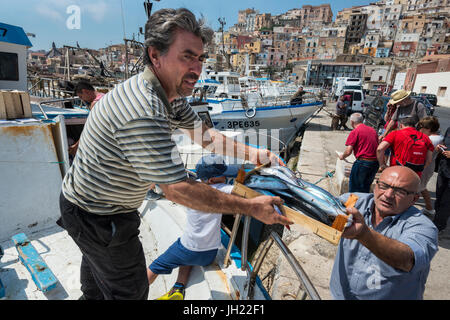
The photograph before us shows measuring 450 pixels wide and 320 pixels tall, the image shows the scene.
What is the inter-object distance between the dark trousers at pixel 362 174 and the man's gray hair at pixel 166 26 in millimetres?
4181

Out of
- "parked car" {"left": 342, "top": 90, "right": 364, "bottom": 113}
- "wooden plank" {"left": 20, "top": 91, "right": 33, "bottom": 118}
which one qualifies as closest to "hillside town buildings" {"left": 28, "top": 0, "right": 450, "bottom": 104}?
"parked car" {"left": 342, "top": 90, "right": 364, "bottom": 113}

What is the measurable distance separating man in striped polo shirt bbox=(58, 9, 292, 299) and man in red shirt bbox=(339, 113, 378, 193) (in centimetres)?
384

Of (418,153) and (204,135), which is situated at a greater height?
(204,135)

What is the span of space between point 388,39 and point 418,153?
104 m

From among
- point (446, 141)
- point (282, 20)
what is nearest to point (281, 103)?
point (446, 141)

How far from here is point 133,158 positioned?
1155 millimetres

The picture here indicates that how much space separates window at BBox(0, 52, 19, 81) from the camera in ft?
17.7

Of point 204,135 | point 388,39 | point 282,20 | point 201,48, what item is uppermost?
point 282,20

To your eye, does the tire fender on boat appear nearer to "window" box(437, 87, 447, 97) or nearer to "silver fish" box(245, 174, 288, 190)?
"silver fish" box(245, 174, 288, 190)

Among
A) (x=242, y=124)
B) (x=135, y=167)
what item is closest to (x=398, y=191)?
(x=135, y=167)

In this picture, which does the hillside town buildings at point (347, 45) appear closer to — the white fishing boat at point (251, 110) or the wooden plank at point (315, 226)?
the white fishing boat at point (251, 110)
